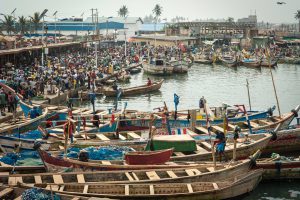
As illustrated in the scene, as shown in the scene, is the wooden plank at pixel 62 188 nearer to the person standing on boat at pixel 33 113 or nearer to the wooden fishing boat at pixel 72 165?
the wooden fishing boat at pixel 72 165

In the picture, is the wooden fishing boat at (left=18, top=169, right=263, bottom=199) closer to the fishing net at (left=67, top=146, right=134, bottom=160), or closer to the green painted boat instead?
the fishing net at (left=67, top=146, right=134, bottom=160)

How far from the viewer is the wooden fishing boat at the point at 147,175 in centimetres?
1742

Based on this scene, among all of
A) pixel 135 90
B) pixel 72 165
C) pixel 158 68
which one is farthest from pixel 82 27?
pixel 72 165

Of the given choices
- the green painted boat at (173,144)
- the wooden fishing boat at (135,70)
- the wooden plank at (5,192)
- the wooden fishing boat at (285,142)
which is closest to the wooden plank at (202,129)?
the wooden fishing boat at (285,142)

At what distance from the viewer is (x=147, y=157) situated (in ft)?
63.9

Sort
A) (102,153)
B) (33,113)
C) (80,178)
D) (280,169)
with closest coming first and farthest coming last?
(80,178) → (102,153) → (280,169) → (33,113)

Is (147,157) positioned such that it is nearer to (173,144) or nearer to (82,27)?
(173,144)

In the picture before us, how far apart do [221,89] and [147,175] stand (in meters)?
39.2

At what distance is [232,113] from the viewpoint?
97.9ft

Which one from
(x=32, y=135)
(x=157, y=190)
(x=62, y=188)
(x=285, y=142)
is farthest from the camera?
(x=285, y=142)

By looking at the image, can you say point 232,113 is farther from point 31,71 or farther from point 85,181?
point 31,71

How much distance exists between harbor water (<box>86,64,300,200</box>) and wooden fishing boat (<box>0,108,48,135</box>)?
624 inches

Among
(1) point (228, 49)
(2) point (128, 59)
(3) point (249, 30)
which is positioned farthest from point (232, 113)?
(3) point (249, 30)

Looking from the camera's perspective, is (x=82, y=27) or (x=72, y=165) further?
(x=82, y=27)
